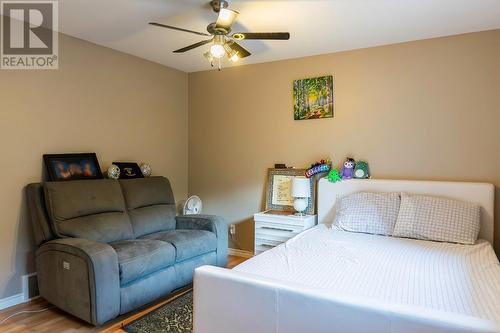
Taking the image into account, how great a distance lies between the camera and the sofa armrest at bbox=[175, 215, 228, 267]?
351 centimetres

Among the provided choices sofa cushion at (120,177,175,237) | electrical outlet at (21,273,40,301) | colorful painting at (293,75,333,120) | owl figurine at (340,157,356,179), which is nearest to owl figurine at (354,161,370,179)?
owl figurine at (340,157,356,179)

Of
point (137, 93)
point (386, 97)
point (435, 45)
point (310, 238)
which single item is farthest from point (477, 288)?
point (137, 93)

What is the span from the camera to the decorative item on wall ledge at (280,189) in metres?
3.88

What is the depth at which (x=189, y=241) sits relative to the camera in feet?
10.3

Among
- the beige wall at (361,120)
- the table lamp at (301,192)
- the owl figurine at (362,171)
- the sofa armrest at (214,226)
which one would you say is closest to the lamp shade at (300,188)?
the table lamp at (301,192)

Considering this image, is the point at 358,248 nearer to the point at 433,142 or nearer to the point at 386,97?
the point at 433,142

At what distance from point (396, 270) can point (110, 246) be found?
2053mm

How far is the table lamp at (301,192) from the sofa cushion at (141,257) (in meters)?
1.40

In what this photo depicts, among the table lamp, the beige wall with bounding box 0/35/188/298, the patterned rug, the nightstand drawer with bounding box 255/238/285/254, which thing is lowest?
the patterned rug

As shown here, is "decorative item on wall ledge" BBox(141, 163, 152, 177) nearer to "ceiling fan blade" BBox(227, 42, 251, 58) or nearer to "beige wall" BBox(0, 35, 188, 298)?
"beige wall" BBox(0, 35, 188, 298)

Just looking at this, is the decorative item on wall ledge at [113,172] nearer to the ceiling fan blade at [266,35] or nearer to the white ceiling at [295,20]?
the white ceiling at [295,20]

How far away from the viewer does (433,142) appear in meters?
3.20

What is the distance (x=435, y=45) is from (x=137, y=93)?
10.7 ft

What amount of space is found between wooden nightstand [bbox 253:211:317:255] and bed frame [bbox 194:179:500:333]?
6.28 feet
